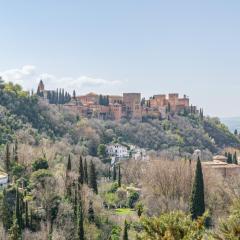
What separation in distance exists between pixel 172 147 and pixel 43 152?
36505 millimetres

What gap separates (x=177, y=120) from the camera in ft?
301

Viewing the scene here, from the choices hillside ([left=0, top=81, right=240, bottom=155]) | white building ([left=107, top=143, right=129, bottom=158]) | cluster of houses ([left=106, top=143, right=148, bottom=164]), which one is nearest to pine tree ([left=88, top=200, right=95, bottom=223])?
hillside ([left=0, top=81, right=240, bottom=155])

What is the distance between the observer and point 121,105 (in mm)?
93188

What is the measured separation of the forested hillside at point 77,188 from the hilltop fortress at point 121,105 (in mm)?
14400

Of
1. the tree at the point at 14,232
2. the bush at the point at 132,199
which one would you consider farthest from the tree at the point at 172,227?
the bush at the point at 132,199

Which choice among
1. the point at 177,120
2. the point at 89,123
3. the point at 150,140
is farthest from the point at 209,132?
the point at 89,123

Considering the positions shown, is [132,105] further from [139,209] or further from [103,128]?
[139,209]

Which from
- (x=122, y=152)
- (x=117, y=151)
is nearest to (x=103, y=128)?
(x=122, y=152)

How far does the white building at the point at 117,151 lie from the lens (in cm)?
6812

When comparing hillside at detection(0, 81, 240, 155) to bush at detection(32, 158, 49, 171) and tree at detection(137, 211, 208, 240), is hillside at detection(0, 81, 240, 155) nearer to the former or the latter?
bush at detection(32, 158, 49, 171)

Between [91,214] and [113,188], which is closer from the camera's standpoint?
[91,214]

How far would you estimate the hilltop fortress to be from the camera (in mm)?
90125

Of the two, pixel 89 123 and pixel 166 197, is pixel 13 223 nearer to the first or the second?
pixel 166 197

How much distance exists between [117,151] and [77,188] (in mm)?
36588
